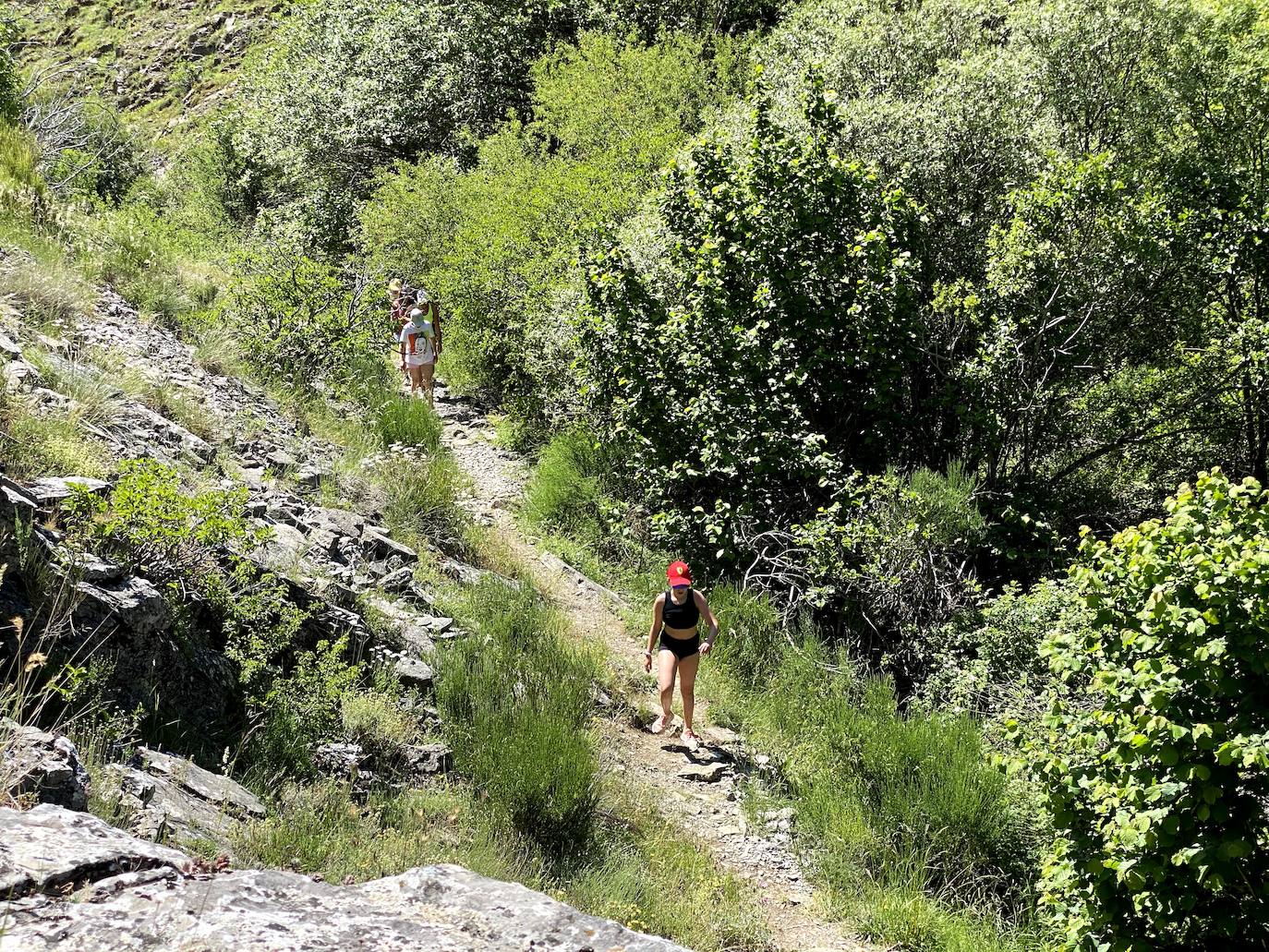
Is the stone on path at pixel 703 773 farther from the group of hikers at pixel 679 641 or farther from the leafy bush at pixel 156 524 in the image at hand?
the leafy bush at pixel 156 524

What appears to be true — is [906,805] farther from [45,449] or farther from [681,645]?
[45,449]

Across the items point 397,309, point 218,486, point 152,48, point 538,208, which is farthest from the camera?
→ point 152,48

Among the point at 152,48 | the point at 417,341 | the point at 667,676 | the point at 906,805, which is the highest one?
the point at 152,48

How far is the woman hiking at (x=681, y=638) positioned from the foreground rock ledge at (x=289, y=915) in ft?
14.0

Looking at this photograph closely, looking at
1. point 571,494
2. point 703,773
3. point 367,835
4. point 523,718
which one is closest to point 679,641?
point 703,773

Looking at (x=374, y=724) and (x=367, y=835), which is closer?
(x=367, y=835)

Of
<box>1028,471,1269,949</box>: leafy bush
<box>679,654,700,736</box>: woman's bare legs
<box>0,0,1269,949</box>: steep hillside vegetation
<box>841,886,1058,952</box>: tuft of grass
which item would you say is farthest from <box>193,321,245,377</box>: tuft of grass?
<box>1028,471,1269,949</box>: leafy bush

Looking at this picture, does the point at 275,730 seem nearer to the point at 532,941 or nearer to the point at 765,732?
the point at 532,941

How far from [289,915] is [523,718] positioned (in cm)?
353

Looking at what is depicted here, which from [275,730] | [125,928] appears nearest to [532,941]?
[125,928]

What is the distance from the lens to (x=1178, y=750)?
4449 millimetres

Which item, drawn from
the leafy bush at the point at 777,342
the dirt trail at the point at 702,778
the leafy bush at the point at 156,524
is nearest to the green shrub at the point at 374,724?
the leafy bush at the point at 156,524

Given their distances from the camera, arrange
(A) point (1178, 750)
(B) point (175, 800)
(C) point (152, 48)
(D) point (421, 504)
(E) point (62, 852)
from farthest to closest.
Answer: (C) point (152, 48) < (D) point (421, 504) < (A) point (1178, 750) < (B) point (175, 800) < (E) point (62, 852)

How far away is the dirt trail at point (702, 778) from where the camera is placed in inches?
240
